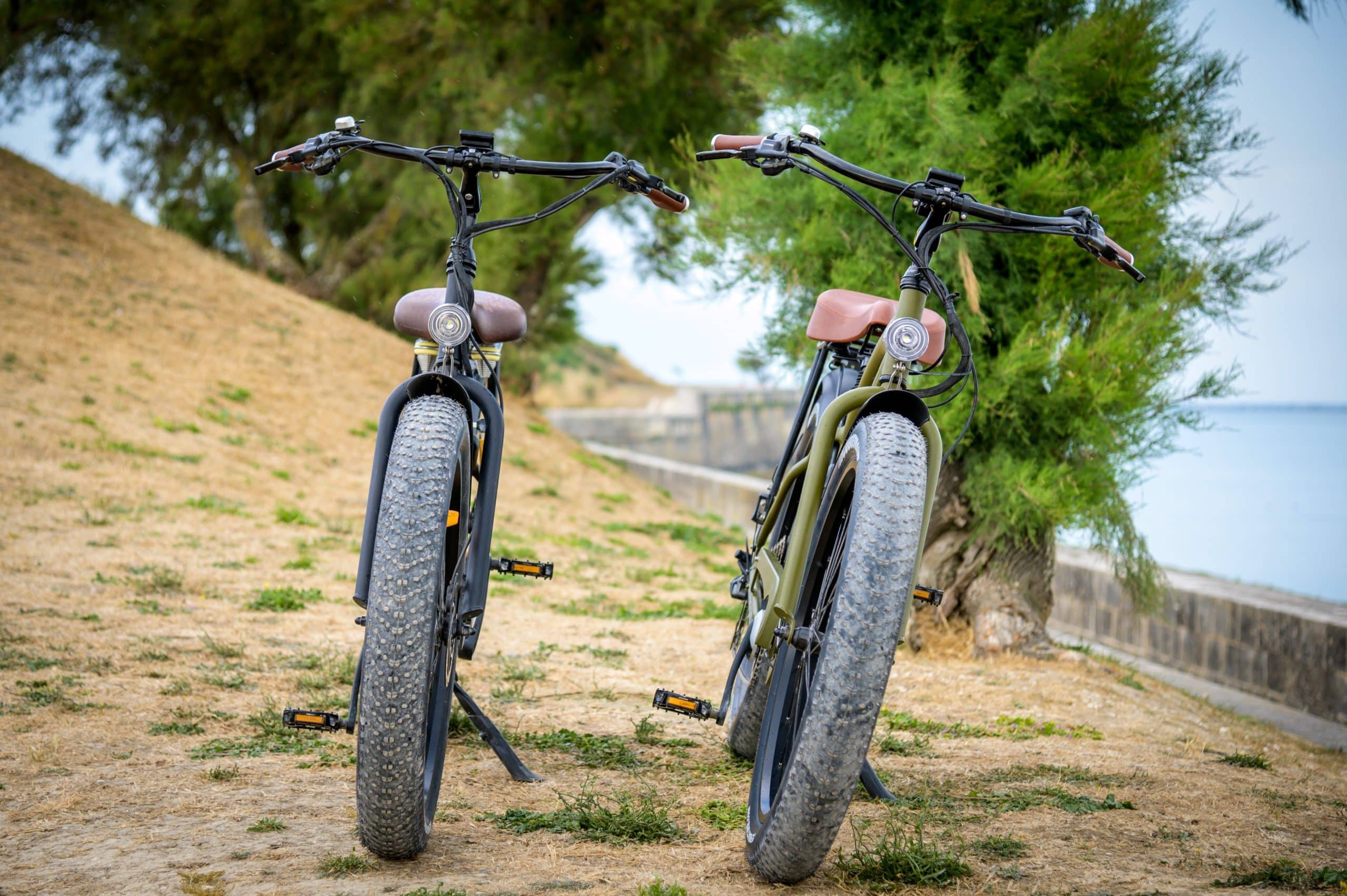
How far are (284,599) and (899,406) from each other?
4190mm

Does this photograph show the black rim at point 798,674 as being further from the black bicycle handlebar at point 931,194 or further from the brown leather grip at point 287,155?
the brown leather grip at point 287,155

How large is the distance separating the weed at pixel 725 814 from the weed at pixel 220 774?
1382mm

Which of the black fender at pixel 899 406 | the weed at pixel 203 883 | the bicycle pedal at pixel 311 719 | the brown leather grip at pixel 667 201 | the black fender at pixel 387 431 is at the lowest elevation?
the weed at pixel 203 883

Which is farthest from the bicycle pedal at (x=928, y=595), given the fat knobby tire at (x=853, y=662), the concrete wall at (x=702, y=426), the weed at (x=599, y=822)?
the concrete wall at (x=702, y=426)

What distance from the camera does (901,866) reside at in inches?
104

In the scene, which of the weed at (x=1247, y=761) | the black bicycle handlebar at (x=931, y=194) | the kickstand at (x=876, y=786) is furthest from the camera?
the weed at (x=1247, y=761)

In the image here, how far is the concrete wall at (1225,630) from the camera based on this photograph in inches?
288

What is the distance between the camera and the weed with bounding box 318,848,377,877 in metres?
2.56

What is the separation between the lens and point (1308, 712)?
24.0ft

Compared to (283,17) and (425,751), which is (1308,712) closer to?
(425,751)

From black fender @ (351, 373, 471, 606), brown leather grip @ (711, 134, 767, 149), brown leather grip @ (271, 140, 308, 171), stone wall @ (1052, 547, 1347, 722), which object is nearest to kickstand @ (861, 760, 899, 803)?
black fender @ (351, 373, 471, 606)

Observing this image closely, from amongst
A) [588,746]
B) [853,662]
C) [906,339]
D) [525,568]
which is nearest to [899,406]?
[906,339]

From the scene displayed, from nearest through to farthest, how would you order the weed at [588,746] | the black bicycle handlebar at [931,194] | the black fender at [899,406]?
the black fender at [899,406] < the black bicycle handlebar at [931,194] < the weed at [588,746]

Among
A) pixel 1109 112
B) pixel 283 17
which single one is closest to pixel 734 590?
pixel 1109 112
